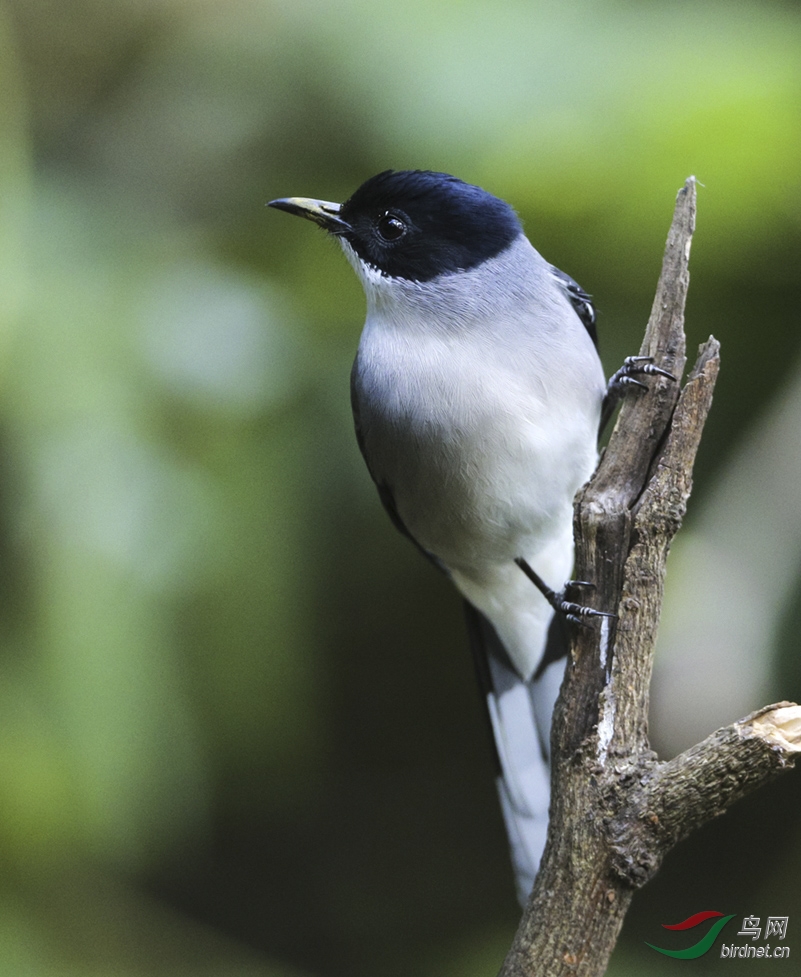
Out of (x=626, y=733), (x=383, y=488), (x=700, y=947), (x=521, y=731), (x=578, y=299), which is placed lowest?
(x=700, y=947)

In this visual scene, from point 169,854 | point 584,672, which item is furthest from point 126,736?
point 584,672

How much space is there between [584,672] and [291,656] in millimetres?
843

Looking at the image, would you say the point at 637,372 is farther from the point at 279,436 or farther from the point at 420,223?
the point at 279,436

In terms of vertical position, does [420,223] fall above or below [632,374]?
above

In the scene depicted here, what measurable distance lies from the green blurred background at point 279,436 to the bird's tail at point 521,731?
0.22m

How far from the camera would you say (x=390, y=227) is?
5.07 feet

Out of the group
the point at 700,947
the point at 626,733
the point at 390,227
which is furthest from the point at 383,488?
the point at 700,947

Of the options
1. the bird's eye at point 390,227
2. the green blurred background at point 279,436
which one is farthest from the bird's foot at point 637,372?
the green blurred background at point 279,436

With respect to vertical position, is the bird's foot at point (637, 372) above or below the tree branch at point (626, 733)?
above

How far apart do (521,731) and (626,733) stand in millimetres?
629

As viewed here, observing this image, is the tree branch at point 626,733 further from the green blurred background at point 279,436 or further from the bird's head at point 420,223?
the green blurred background at point 279,436

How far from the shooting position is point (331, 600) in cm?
210

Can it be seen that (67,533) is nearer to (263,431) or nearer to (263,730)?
(263,431)

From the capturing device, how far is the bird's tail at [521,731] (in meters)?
1.69
